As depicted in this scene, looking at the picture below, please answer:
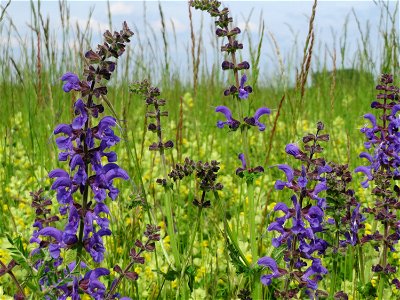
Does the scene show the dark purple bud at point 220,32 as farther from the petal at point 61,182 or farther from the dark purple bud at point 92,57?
the petal at point 61,182

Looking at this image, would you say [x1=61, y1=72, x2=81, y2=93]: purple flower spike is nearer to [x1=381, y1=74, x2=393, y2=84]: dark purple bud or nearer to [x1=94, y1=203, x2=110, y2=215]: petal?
[x1=94, y1=203, x2=110, y2=215]: petal

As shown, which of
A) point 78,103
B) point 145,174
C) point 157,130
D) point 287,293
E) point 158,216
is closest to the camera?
point 78,103

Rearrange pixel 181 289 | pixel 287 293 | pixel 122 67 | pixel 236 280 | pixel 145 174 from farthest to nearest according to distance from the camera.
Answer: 1. pixel 145 174
2. pixel 122 67
3. pixel 236 280
4. pixel 181 289
5. pixel 287 293

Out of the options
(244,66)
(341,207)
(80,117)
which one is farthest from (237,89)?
(80,117)

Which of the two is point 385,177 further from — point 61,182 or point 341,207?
point 61,182

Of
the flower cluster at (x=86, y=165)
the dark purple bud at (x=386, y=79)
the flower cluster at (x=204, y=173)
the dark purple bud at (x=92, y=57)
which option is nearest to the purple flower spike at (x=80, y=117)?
the flower cluster at (x=86, y=165)

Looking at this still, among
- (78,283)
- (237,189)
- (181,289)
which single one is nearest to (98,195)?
(78,283)

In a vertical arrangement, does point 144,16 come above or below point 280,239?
above

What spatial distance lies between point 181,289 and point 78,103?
1032mm

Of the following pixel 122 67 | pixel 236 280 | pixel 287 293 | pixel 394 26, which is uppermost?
pixel 394 26

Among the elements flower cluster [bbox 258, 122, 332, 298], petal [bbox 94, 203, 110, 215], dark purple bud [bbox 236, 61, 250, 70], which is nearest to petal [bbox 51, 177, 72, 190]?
petal [bbox 94, 203, 110, 215]

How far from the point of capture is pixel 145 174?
464 cm

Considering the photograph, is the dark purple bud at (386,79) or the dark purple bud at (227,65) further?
the dark purple bud at (386,79)

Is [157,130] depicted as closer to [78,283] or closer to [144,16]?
[78,283]
